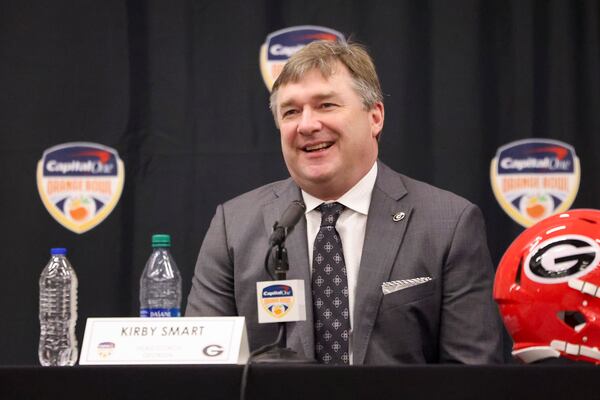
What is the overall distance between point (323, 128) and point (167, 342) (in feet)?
2.94

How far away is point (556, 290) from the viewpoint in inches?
79.8

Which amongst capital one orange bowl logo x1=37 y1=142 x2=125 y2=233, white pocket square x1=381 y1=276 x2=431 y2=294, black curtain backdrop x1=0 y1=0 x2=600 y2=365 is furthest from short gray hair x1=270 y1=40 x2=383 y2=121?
capital one orange bowl logo x1=37 y1=142 x2=125 y2=233

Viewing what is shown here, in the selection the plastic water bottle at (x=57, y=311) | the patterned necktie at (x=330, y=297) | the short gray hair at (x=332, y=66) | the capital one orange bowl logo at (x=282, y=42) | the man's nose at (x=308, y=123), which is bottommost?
the plastic water bottle at (x=57, y=311)

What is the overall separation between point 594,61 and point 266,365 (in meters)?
2.59

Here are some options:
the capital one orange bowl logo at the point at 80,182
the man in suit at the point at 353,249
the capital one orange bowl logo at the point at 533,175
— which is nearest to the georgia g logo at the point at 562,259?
the man in suit at the point at 353,249

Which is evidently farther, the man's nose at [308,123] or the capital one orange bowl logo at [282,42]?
the capital one orange bowl logo at [282,42]

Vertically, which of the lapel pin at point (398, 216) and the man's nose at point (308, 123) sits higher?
the man's nose at point (308, 123)

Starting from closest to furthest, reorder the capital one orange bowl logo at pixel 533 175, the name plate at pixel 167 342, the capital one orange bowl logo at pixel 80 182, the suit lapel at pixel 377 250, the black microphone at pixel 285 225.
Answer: the name plate at pixel 167 342
the black microphone at pixel 285 225
the suit lapel at pixel 377 250
the capital one orange bowl logo at pixel 533 175
the capital one orange bowl logo at pixel 80 182

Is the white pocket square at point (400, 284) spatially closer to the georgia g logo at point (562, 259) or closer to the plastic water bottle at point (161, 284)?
the georgia g logo at point (562, 259)

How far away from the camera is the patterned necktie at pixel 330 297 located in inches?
94.2

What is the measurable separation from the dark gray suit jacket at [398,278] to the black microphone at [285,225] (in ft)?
1.59

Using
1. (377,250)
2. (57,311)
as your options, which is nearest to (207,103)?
(57,311)

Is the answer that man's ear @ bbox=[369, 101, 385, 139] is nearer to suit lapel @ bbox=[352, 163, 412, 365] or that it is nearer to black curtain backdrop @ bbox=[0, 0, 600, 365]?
suit lapel @ bbox=[352, 163, 412, 365]

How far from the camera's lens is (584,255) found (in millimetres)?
2033
